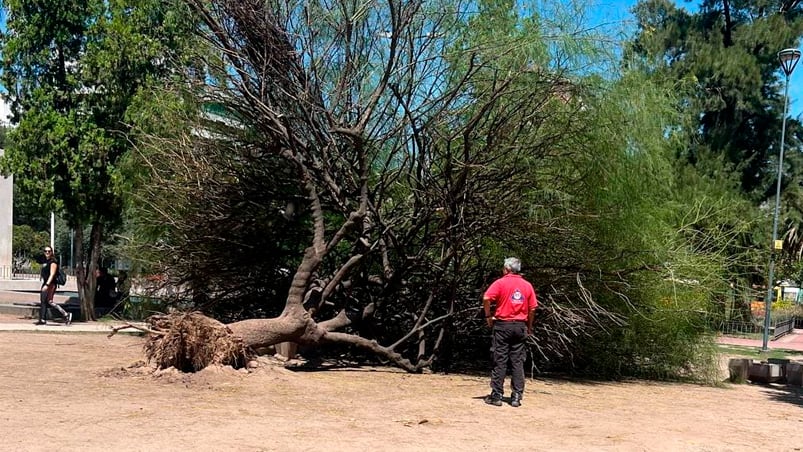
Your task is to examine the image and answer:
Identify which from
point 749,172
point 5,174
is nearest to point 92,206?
point 5,174

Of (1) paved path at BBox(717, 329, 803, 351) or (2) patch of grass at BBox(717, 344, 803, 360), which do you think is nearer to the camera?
(2) patch of grass at BBox(717, 344, 803, 360)

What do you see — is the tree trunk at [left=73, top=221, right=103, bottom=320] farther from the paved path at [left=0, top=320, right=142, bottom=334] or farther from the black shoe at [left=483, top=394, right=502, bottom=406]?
the black shoe at [left=483, top=394, right=502, bottom=406]

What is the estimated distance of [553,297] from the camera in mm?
11391

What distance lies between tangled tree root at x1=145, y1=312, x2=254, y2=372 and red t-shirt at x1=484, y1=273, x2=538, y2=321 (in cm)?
331

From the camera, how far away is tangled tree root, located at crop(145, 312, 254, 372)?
366 inches

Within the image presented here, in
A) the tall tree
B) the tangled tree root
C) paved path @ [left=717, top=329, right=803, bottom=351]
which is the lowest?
the tangled tree root

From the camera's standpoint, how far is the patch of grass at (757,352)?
65.7 feet

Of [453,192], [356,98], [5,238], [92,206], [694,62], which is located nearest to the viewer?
[453,192]

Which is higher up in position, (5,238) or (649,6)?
(649,6)

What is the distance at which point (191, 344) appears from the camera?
9.32 meters

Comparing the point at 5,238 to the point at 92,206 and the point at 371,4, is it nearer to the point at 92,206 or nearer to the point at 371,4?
the point at 92,206

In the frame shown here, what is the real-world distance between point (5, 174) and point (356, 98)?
10784 mm

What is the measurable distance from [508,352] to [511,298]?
25.1 inches

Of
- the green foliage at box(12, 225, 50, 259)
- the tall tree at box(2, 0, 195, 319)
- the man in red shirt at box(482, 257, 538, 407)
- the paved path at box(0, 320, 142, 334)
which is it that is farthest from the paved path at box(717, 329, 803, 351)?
the green foliage at box(12, 225, 50, 259)
